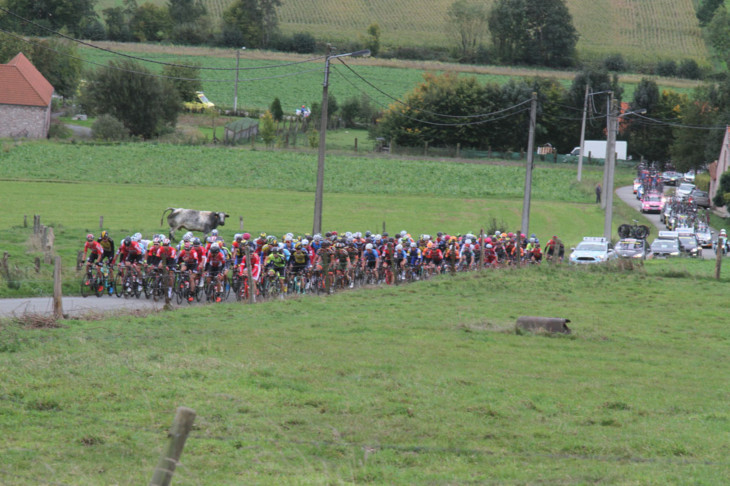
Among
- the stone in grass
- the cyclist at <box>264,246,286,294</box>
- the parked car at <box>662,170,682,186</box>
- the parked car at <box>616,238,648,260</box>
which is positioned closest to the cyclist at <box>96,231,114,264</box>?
the cyclist at <box>264,246,286,294</box>

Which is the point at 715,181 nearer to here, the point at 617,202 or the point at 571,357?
the point at 617,202

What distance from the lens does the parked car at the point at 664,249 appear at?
46312 mm

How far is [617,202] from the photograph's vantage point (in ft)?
239

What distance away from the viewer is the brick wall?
8306 cm

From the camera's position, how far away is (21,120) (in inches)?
3275

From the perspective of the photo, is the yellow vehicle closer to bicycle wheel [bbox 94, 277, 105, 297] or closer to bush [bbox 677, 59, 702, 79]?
bush [bbox 677, 59, 702, 79]

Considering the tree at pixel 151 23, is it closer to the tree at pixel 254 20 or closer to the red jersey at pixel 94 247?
the tree at pixel 254 20

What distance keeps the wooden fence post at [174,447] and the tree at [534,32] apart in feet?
437

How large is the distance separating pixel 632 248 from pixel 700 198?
1416 inches

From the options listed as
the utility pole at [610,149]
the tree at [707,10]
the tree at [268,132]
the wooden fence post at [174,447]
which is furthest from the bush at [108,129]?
the tree at [707,10]

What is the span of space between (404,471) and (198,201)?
152 ft

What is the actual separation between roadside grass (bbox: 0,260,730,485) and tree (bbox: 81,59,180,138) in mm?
68087

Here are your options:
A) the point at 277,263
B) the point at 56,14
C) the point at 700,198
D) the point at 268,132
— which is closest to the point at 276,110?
the point at 268,132

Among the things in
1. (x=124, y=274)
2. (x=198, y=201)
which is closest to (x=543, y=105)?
(x=198, y=201)
